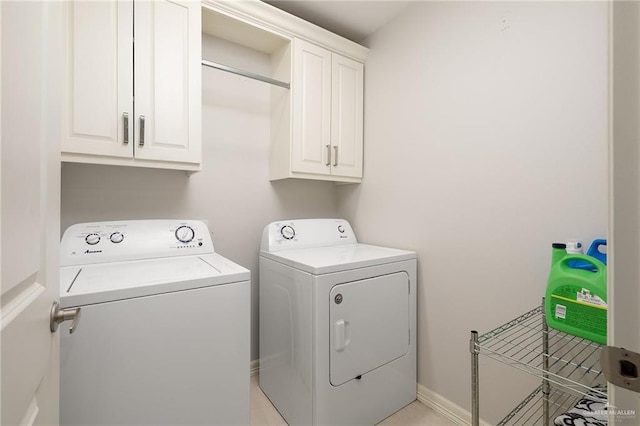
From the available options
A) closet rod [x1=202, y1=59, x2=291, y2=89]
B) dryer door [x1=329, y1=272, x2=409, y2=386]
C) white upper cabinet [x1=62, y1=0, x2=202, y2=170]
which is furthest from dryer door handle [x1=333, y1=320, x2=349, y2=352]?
closet rod [x1=202, y1=59, x2=291, y2=89]

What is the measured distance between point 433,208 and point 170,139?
159 centimetres

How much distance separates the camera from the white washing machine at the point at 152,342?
0.96 m

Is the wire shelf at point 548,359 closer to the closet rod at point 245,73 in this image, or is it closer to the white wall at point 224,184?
the white wall at point 224,184

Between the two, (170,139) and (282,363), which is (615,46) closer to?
(170,139)

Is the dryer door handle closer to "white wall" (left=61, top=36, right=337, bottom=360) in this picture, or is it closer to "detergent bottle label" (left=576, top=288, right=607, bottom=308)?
"white wall" (left=61, top=36, right=337, bottom=360)

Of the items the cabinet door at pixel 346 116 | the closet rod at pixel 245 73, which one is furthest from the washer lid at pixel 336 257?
the closet rod at pixel 245 73

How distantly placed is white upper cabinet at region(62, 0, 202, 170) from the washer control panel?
37 cm

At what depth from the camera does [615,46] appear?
1.54ft

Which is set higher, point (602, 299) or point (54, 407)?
point (602, 299)

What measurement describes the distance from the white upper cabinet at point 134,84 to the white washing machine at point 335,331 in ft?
2.74

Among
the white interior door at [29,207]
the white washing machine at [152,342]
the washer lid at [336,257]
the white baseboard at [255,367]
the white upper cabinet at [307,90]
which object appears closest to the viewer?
the white interior door at [29,207]

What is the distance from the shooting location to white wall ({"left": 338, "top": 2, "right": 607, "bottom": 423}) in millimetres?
1265

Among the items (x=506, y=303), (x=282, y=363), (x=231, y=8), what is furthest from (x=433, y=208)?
(x=231, y=8)

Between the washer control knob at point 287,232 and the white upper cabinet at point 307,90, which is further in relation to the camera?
the washer control knob at point 287,232
